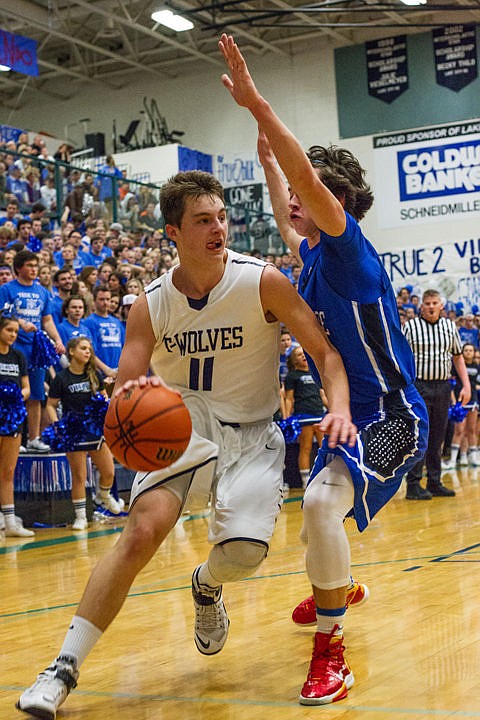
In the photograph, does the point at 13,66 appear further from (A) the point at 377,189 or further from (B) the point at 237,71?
(B) the point at 237,71

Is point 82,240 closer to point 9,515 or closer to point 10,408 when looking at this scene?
point 10,408

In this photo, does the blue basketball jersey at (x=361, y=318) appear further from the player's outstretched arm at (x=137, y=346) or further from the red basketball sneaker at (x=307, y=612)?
the red basketball sneaker at (x=307, y=612)

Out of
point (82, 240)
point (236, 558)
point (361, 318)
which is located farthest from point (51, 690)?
point (82, 240)

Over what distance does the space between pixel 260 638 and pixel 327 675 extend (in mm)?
1000

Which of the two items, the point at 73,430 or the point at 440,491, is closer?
the point at 73,430

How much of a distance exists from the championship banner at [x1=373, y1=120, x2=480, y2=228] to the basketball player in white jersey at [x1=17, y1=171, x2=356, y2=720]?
19.8 metres

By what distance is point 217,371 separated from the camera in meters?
3.78

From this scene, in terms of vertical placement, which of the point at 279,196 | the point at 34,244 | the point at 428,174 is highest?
the point at 428,174

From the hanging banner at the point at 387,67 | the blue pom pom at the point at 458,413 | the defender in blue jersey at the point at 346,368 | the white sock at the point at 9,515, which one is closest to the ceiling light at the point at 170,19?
the hanging banner at the point at 387,67

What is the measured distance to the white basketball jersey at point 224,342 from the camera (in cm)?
374

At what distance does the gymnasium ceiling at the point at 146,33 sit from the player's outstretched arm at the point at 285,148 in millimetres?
16936

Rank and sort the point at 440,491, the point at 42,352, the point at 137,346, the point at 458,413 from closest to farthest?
the point at 137,346 < the point at 42,352 < the point at 440,491 < the point at 458,413

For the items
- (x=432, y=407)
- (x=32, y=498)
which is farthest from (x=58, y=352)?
(x=432, y=407)

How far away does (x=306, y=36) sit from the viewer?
79.3ft
